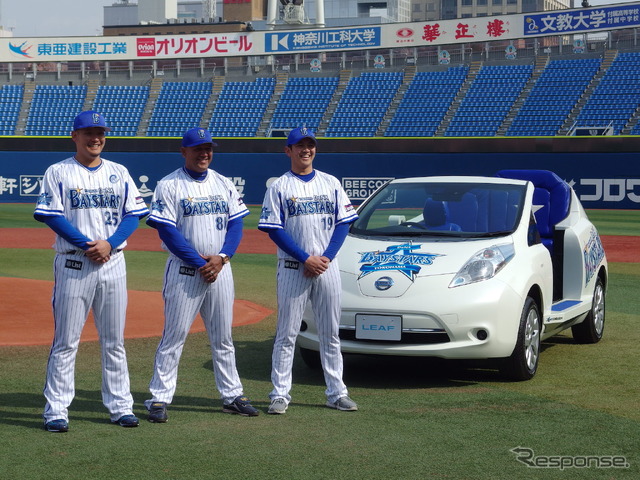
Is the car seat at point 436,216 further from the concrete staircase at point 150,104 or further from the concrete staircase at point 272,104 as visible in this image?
the concrete staircase at point 150,104

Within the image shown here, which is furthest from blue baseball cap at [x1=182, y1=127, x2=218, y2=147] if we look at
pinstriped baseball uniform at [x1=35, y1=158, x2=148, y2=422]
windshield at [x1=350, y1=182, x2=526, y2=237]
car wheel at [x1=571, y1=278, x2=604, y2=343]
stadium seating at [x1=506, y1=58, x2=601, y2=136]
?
stadium seating at [x1=506, y1=58, x2=601, y2=136]

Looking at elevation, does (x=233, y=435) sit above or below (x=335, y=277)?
below

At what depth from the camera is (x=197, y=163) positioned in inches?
247

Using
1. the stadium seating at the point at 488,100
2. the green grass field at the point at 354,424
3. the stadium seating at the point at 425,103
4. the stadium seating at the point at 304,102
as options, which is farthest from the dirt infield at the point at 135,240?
the stadium seating at the point at 304,102

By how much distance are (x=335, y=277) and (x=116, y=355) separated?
1611 mm

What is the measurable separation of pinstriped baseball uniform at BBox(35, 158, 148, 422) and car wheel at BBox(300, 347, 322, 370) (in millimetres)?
2092

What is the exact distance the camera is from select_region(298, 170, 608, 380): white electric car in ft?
24.1

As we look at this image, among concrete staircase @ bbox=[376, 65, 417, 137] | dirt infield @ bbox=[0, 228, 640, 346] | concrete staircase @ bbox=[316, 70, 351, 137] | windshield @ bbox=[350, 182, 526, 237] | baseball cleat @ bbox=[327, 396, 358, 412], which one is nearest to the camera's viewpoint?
baseball cleat @ bbox=[327, 396, 358, 412]

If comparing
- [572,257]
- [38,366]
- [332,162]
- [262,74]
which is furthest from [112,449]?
[262,74]

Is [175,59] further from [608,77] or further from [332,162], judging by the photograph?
[608,77]

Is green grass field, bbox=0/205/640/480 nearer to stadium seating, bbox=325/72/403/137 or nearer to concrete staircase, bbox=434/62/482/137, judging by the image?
concrete staircase, bbox=434/62/482/137

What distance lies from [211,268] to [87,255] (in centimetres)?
81

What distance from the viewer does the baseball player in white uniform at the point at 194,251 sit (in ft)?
20.3

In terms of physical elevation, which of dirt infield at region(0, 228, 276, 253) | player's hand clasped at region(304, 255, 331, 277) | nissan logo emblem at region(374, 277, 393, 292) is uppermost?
player's hand clasped at region(304, 255, 331, 277)
